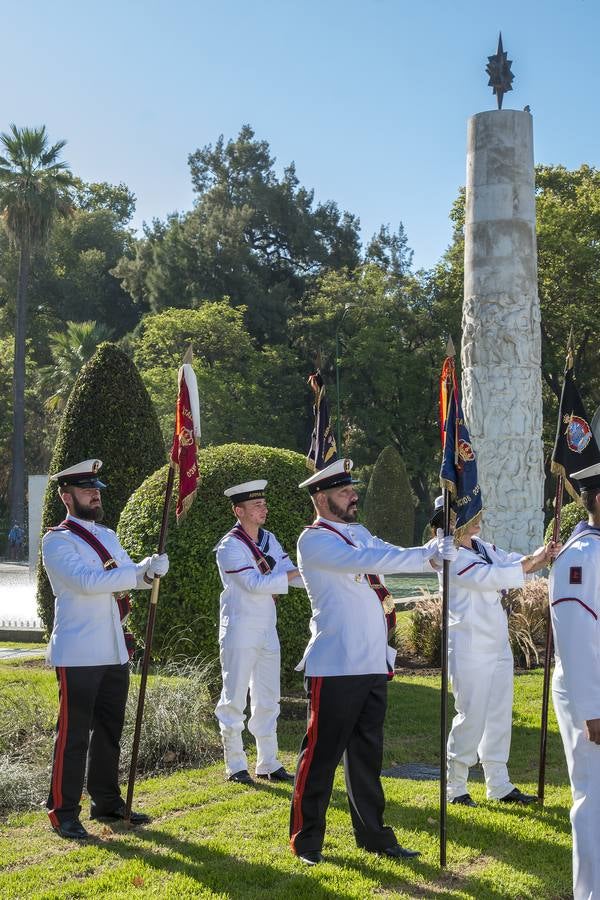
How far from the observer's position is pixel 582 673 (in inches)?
196

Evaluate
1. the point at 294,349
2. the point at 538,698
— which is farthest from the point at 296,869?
the point at 294,349

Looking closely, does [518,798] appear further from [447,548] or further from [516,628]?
[516,628]

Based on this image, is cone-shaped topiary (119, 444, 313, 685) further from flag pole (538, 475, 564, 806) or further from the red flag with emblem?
flag pole (538, 475, 564, 806)

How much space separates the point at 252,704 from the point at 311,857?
7.41ft

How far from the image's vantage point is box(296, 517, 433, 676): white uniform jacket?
20.1 ft

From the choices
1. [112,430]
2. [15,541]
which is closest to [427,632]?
[112,430]

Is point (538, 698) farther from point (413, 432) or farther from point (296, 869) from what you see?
point (413, 432)

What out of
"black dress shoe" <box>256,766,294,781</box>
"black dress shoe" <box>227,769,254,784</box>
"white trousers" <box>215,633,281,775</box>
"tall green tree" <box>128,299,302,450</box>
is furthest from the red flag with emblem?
"tall green tree" <box>128,299,302,450</box>

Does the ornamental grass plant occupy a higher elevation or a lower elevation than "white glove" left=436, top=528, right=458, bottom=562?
lower

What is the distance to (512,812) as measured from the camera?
7074 mm

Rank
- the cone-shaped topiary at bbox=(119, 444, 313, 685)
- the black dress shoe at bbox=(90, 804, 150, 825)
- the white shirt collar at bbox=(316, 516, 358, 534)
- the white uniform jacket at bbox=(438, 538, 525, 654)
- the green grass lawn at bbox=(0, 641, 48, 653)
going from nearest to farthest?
1. the white shirt collar at bbox=(316, 516, 358, 534)
2. the black dress shoe at bbox=(90, 804, 150, 825)
3. the white uniform jacket at bbox=(438, 538, 525, 654)
4. the cone-shaped topiary at bbox=(119, 444, 313, 685)
5. the green grass lawn at bbox=(0, 641, 48, 653)

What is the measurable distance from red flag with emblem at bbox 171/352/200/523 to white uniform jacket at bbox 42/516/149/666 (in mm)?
607

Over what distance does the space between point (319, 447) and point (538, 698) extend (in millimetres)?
5165

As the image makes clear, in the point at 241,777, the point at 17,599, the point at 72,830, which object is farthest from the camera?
the point at 17,599
